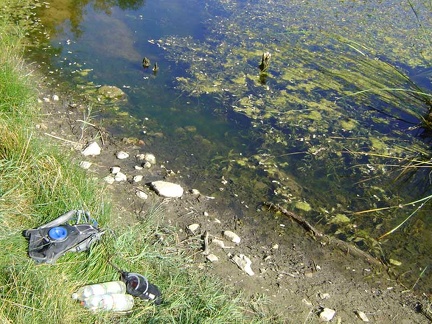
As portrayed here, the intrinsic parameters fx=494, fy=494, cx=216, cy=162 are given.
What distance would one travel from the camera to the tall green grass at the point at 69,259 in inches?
96.5

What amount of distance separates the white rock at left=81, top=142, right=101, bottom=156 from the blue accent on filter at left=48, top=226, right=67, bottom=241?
4.88ft

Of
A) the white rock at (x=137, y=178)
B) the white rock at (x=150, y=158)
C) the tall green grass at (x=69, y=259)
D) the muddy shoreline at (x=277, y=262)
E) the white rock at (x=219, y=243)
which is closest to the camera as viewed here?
the tall green grass at (x=69, y=259)

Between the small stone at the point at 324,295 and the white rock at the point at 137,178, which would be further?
the white rock at the point at 137,178

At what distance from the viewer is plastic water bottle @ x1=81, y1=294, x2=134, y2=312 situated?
256 centimetres

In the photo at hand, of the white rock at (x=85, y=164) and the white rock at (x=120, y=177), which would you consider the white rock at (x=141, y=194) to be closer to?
the white rock at (x=120, y=177)

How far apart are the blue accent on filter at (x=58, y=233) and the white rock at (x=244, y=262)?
122cm

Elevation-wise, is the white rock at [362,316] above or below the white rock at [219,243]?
below

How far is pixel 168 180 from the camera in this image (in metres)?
4.23

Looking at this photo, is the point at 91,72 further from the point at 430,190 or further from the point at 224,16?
the point at 430,190

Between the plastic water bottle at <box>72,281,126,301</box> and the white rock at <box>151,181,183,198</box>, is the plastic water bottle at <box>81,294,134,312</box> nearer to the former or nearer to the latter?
the plastic water bottle at <box>72,281,126,301</box>

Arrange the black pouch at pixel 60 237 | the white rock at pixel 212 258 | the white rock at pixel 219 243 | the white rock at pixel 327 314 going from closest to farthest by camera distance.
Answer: the black pouch at pixel 60 237 < the white rock at pixel 327 314 < the white rock at pixel 212 258 < the white rock at pixel 219 243

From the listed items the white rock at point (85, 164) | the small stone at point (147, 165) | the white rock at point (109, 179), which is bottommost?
the small stone at point (147, 165)

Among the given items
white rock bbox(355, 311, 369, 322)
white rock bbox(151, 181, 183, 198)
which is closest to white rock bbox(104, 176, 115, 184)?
white rock bbox(151, 181, 183, 198)

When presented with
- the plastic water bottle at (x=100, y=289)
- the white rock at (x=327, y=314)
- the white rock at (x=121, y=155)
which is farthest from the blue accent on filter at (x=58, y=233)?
the white rock at (x=327, y=314)
